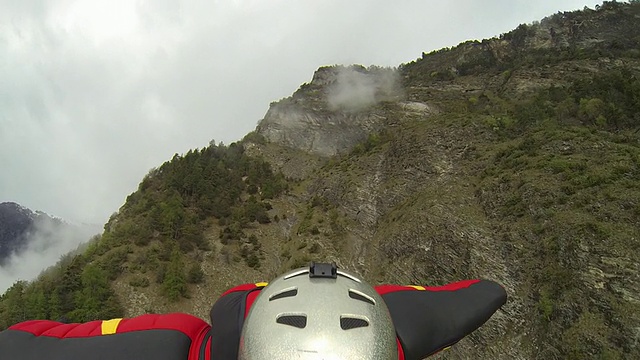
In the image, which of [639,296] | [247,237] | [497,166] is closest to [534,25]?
[497,166]

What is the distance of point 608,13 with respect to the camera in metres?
93.9

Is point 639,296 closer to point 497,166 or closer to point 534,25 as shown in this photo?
point 497,166

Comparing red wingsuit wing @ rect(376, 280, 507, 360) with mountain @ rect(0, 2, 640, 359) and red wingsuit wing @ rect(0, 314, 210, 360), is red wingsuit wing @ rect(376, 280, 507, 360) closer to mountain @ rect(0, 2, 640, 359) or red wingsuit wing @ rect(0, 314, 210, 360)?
red wingsuit wing @ rect(0, 314, 210, 360)

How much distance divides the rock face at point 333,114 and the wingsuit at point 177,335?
2840 inches

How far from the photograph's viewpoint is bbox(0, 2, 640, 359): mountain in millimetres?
22203

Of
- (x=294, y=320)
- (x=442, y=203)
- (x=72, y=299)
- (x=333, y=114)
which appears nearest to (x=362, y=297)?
(x=294, y=320)

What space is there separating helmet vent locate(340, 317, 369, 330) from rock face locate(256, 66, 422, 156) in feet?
243

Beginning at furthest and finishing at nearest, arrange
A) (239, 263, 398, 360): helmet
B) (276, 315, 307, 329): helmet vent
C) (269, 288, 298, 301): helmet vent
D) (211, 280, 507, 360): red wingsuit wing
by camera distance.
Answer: (211, 280, 507, 360): red wingsuit wing → (269, 288, 298, 301): helmet vent → (276, 315, 307, 329): helmet vent → (239, 263, 398, 360): helmet

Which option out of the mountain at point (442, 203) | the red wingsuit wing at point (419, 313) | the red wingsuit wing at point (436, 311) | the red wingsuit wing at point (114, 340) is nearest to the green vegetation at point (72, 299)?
the mountain at point (442, 203)

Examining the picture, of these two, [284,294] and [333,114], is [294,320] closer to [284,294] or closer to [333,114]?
[284,294]

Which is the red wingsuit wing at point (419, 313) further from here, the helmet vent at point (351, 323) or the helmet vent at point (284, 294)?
the helmet vent at point (351, 323)

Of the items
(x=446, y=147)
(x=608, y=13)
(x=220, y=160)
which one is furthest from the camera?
(x=608, y=13)

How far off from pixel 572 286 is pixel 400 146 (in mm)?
37145

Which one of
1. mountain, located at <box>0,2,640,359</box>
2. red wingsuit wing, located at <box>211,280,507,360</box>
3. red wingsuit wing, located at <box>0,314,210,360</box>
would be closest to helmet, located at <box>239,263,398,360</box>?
red wingsuit wing, located at <box>211,280,507,360</box>
